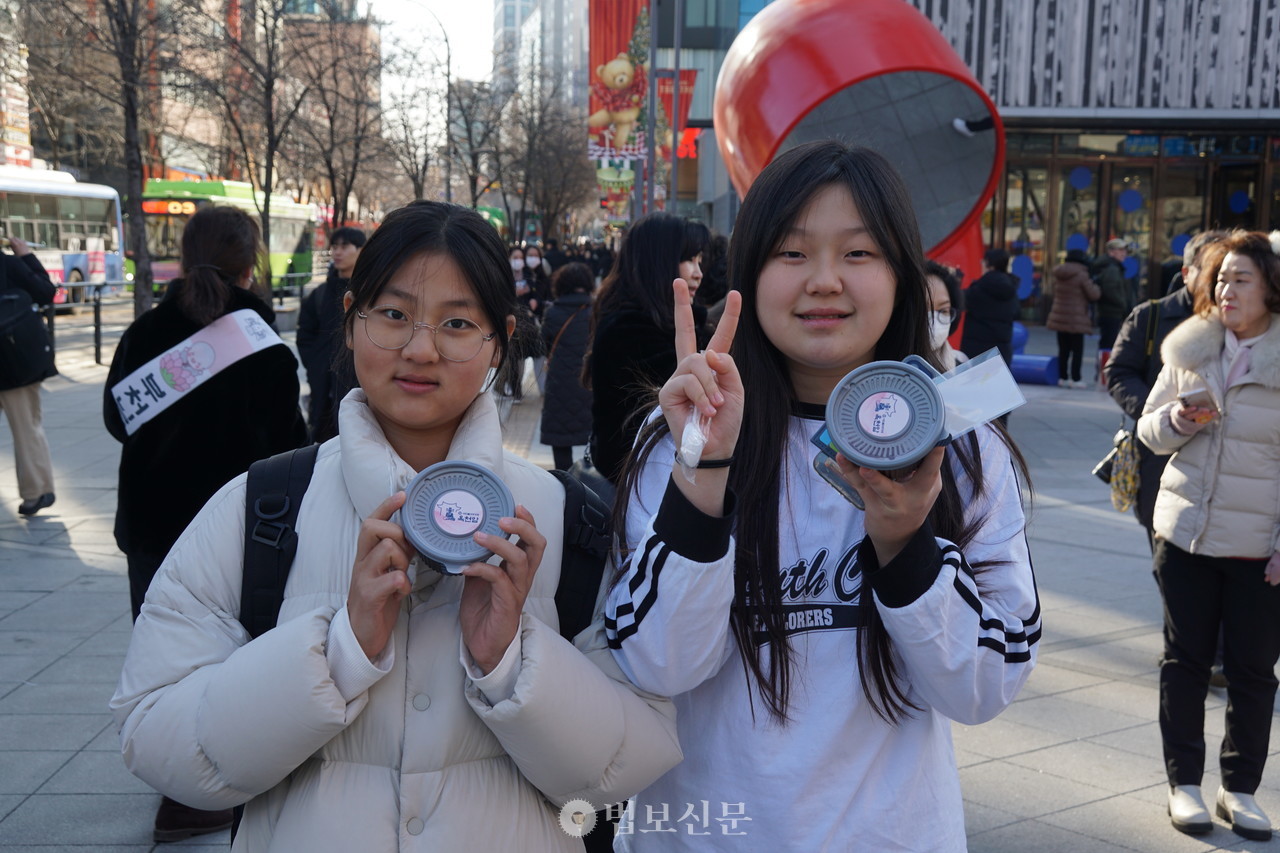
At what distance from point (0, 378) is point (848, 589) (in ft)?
26.1

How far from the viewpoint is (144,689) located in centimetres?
186

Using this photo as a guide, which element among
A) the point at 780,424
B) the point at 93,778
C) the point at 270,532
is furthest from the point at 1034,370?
the point at 270,532

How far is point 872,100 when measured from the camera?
10.5 m

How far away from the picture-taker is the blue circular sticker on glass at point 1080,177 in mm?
24125

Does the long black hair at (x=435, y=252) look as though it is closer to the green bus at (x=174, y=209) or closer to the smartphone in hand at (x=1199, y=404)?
the smartphone in hand at (x=1199, y=404)

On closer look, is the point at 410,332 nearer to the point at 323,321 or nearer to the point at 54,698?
the point at 54,698

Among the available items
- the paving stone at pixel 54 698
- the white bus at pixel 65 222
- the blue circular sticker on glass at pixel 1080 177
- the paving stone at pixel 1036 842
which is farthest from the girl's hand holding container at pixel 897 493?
the white bus at pixel 65 222

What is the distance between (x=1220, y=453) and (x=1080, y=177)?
21.7m

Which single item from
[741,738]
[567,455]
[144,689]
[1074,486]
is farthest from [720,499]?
[1074,486]

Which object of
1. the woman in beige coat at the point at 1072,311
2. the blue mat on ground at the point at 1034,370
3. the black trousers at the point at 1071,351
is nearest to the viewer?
the blue mat on ground at the point at 1034,370

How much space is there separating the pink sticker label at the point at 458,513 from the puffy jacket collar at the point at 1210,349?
340cm

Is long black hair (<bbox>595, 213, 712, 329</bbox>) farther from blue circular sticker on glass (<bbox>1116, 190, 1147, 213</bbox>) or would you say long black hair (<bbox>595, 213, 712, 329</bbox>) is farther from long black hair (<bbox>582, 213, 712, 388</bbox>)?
blue circular sticker on glass (<bbox>1116, 190, 1147, 213</bbox>)

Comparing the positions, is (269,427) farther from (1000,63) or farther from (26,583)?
(1000,63)

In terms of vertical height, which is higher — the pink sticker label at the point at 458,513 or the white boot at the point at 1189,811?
the pink sticker label at the point at 458,513
